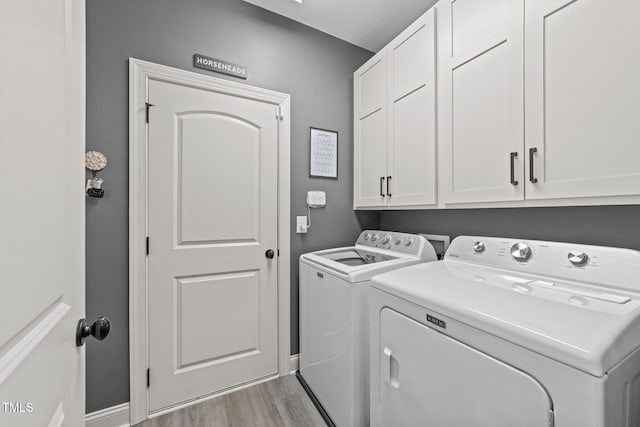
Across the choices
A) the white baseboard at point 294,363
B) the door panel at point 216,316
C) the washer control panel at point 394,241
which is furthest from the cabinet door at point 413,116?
the white baseboard at point 294,363

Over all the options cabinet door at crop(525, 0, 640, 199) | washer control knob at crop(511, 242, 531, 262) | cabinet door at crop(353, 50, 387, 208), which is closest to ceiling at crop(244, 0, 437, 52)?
cabinet door at crop(353, 50, 387, 208)

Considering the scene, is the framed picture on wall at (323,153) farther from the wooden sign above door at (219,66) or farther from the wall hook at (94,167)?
the wall hook at (94,167)

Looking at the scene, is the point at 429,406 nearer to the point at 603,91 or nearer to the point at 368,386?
the point at 368,386

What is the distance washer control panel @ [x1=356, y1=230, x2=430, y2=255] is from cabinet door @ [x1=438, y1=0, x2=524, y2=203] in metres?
0.36

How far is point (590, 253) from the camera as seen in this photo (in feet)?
3.26

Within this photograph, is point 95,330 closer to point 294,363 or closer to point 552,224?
point 294,363

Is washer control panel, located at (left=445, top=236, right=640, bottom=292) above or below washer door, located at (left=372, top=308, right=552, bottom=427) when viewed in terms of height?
above

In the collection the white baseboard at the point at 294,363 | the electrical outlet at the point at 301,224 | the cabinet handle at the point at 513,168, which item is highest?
the cabinet handle at the point at 513,168

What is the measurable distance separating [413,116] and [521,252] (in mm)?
1020

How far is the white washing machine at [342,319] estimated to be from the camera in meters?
1.35

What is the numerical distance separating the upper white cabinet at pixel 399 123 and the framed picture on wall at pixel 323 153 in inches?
8.0

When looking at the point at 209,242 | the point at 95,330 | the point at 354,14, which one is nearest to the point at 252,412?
the point at 209,242

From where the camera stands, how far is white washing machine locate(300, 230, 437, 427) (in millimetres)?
1351

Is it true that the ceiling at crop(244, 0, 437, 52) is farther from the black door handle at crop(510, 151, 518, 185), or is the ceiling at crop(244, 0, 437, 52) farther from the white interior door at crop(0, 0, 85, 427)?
the white interior door at crop(0, 0, 85, 427)
